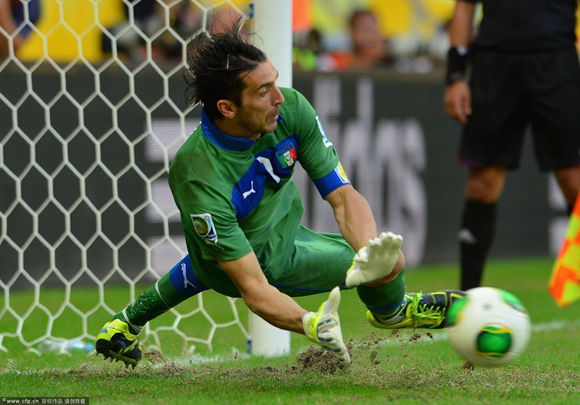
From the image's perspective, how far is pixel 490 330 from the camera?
4.20m

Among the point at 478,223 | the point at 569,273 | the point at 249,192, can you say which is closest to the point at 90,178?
the point at 478,223

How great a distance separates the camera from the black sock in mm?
6379

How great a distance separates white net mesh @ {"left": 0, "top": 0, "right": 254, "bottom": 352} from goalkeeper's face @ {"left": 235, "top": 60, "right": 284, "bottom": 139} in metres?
1.99

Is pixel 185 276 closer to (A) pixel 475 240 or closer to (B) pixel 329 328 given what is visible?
(B) pixel 329 328

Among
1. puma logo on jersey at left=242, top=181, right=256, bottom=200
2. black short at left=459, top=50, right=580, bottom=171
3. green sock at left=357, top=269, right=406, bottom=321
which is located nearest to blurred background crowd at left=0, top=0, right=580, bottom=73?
black short at left=459, top=50, right=580, bottom=171

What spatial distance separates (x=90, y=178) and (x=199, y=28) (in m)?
1.57

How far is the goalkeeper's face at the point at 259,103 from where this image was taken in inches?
171

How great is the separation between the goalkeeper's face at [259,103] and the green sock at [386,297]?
814mm

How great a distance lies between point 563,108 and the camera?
252 inches

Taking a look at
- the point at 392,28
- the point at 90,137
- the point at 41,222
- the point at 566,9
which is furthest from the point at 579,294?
the point at 392,28

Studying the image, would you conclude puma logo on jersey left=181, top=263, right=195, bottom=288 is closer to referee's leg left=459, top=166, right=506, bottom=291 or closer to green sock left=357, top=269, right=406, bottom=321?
green sock left=357, top=269, right=406, bottom=321

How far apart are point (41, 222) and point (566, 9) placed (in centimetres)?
390

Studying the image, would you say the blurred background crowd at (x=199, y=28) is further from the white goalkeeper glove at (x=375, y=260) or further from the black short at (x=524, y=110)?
the white goalkeeper glove at (x=375, y=260)

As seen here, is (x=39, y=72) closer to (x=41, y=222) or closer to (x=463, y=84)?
(x=41, y=222)
